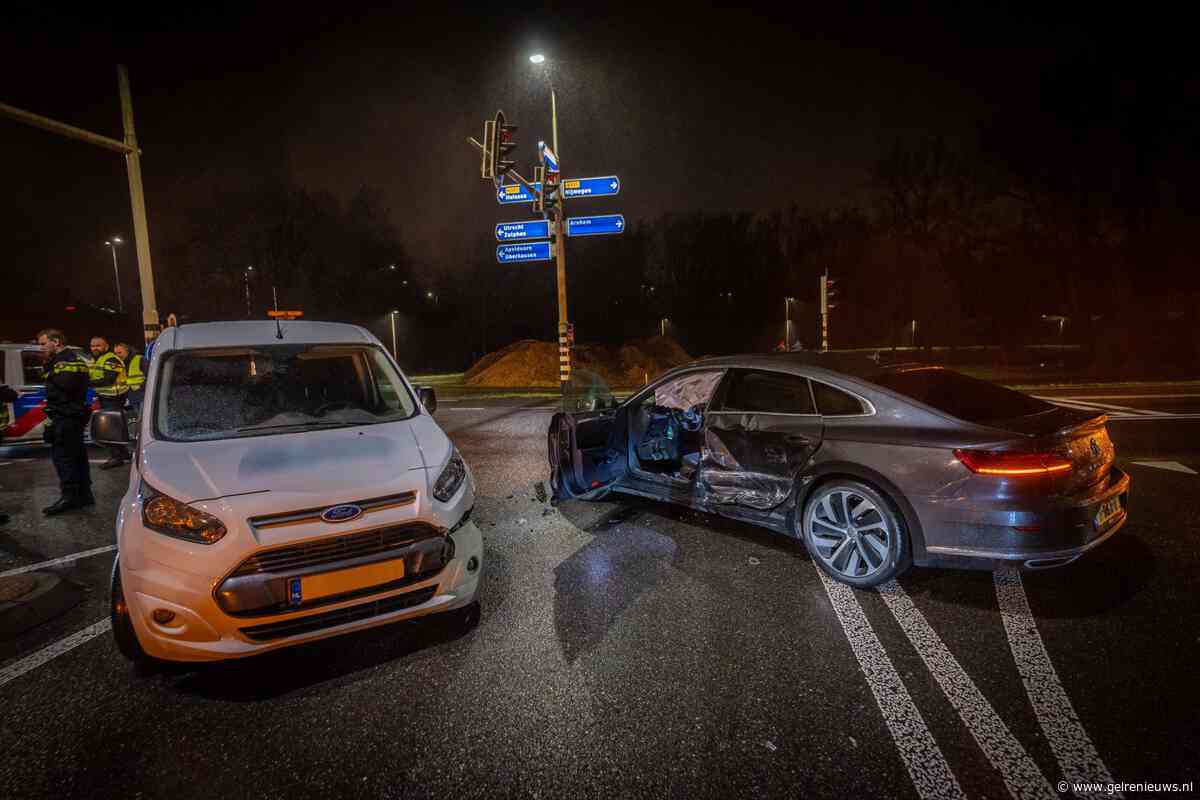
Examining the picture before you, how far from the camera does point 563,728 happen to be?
241 centimetres

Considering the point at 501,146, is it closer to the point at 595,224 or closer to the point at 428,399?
the point at 595,224

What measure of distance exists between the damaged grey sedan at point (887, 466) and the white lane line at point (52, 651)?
336 cm

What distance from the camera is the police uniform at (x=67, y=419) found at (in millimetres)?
5492

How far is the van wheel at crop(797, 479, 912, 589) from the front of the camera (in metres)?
3.48

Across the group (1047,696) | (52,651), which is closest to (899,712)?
(1047,696)

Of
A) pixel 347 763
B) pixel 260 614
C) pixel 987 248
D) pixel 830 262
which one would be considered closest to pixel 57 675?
pixel 260 614

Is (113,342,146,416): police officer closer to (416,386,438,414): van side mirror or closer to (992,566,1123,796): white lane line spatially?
(416,386,438,414): van side mirror

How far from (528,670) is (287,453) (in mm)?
1711

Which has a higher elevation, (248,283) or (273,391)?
(248,283)

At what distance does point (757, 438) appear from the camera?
4184 millimetres

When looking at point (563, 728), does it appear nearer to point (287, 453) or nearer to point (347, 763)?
point (347, 763)

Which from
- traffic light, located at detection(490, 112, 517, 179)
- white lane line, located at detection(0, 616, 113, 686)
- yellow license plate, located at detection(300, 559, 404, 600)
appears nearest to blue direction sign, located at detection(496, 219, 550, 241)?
traffic light, located at detection(490, 112, 517, 179)

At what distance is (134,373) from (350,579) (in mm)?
7519

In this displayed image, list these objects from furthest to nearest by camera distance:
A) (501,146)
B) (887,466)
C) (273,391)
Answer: (501,146), (273,391), (887,466)
